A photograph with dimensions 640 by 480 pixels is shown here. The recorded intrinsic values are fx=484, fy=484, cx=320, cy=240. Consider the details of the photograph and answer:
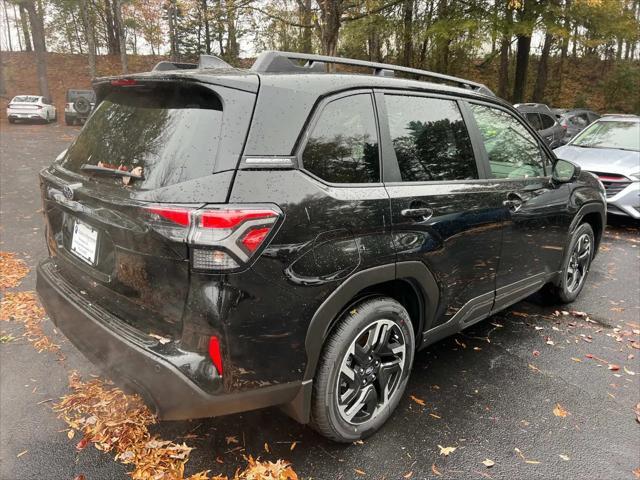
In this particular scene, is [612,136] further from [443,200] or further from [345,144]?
[345,144]

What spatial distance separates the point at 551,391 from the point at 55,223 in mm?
3169

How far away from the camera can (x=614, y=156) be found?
7.42 meters

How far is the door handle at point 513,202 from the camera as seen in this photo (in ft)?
10.6

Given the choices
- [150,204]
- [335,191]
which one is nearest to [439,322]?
[335,191]

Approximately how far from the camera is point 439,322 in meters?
2.93

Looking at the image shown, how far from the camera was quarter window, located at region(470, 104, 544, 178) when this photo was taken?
3.24 metres

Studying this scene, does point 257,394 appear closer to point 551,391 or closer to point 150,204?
point 150,204

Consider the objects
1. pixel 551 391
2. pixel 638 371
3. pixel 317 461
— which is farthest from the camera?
pixel 638 371

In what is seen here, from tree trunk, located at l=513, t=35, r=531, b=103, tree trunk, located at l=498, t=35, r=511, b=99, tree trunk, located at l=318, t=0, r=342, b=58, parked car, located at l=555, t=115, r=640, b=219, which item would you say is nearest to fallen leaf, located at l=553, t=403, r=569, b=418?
parked car, located at l=555, t=115, r=640, b=219

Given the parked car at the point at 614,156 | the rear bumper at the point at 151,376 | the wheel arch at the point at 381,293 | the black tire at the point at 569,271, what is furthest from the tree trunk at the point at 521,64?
the rear bumper at the point at 151,376

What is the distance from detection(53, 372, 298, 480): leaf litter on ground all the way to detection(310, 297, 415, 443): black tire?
34cm

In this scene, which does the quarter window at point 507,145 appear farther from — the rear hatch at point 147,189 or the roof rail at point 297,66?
the rear hatch at point 147,189

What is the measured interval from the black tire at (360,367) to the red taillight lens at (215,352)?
1.76 feet

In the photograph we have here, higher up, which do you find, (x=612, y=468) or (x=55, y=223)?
(x=55, y=223)
